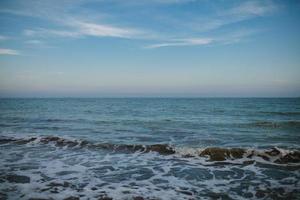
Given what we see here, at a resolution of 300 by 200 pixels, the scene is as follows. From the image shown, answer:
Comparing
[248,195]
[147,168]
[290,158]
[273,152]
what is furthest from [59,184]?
[290,158]

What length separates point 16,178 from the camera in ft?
25.8

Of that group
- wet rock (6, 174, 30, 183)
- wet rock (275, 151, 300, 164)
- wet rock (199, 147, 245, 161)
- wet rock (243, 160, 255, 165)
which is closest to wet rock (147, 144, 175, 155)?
wet rock (199, 147, 245, 161)

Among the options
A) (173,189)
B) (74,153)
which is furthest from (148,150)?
(173,189)

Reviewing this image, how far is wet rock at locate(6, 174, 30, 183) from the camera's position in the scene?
299 inches

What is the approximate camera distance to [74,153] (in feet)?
39.6

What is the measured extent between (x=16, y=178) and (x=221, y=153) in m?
8.88

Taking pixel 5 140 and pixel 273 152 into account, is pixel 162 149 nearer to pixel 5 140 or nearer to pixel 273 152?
pixel 273 152

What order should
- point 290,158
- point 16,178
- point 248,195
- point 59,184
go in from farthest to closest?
point 290,158, point 16,178, point 59,184, point 248,195

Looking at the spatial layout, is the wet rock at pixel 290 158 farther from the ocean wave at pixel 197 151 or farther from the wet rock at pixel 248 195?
the wet rock at pixel 248 195

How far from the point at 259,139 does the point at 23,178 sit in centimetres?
1340

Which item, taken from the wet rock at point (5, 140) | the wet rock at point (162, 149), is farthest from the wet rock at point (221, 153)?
the wet rock at point (5, 140)

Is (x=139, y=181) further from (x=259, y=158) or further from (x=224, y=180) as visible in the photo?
(x=259, y=158)

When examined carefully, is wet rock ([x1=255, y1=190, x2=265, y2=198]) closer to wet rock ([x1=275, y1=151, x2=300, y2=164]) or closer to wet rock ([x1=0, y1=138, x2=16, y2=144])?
wet rock ([x1=275, y1=151, x2=300, y2=164])

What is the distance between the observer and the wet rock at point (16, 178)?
7.59 meters
